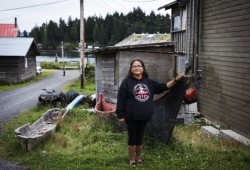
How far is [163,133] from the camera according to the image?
8.45m

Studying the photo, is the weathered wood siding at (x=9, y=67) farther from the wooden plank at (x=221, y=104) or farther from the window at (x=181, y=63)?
the wooden plank at (x=221, y=104)

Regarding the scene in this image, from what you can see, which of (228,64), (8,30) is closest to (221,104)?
(228,64)

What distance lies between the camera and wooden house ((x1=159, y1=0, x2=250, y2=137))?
10703 mm

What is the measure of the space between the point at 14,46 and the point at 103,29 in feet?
235

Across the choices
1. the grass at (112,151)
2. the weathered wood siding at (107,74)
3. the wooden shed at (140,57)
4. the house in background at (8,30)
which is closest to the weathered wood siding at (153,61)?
the wooden shed at (140,57)

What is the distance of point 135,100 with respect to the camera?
6.63 meters

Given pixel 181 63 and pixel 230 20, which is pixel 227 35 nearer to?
pixel 230 20

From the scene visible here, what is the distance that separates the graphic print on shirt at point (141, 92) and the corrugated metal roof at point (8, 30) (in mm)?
50147

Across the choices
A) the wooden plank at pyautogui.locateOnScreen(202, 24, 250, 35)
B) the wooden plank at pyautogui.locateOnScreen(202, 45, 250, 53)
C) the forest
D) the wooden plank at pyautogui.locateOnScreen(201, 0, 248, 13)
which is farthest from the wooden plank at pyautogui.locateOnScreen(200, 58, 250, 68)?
the forest

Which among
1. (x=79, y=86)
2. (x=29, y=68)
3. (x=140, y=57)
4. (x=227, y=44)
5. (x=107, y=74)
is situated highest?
(x=227, y=44)

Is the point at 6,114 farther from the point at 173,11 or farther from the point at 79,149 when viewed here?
the point at 173,11

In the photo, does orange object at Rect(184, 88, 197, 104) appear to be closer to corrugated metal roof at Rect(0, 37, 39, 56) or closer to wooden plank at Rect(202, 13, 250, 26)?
wooden plank at Rect(202, 13, 250, 26)

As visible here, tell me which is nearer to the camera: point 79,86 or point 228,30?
point 228,30

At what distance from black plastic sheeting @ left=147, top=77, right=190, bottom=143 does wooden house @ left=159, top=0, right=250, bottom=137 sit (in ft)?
9.98
